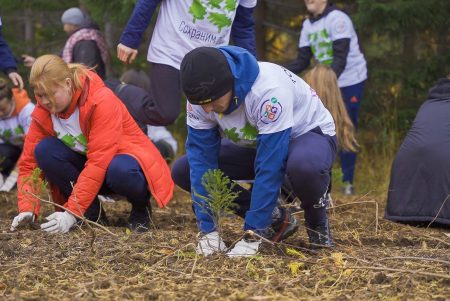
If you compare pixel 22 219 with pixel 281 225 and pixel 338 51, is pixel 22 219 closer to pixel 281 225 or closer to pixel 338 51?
pixel 281 225

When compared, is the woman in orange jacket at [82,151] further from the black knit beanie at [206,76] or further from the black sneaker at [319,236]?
the black knit beanie at [206,76]

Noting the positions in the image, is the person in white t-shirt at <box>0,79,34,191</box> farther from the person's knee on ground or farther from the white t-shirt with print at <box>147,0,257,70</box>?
the person's knee on ground

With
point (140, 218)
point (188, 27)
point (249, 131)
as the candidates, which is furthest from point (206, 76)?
point (188, 27)

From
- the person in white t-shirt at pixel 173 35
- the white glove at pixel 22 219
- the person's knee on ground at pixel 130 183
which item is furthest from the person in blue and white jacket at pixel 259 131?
the person in white t-shirt at pixel 173 35

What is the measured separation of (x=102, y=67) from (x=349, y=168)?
2488 mm

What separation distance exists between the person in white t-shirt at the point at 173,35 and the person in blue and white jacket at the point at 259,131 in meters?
1.38

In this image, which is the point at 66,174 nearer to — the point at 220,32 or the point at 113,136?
the point at 113,136

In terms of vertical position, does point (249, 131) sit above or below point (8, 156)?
above

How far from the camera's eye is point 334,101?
6672 mm

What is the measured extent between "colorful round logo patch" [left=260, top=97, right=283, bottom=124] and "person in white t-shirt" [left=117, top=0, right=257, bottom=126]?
1.79m

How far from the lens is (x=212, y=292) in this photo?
3643 millimetres

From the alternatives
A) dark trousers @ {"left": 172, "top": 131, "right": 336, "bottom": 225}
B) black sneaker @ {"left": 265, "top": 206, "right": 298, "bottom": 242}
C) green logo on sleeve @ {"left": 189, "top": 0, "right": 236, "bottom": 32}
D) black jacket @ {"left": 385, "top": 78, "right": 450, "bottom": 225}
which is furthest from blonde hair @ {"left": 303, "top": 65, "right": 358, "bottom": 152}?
black sneaker @ {"left": 265, "top": 206, "right": 298, "bottom": 242}

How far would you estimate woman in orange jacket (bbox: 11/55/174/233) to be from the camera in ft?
16.4

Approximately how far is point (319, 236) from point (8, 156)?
4248 mm
